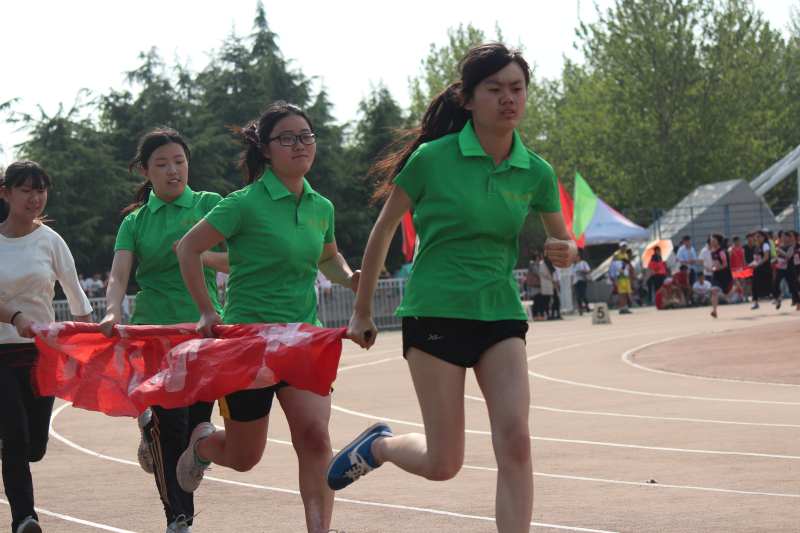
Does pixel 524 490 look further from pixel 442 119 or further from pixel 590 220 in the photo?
pixel 590 220

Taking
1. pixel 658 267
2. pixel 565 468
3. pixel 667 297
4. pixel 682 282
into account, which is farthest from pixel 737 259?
pixel 565 468

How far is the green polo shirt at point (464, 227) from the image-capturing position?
3.77m

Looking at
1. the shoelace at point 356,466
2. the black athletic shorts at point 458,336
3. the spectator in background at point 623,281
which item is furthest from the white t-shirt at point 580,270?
the black athletic shorts at point 458,336

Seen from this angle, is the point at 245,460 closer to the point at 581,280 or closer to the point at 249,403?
the point at 249,403

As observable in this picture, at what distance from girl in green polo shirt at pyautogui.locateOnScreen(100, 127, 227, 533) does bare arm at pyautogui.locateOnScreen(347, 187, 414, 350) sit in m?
1.43

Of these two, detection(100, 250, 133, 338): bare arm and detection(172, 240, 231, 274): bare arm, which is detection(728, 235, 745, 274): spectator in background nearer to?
detection(172, 240, 231, 274): bare arm

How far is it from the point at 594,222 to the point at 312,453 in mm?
26447

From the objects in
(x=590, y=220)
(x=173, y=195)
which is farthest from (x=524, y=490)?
(x=590, y=220)

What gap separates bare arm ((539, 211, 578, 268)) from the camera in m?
3.90

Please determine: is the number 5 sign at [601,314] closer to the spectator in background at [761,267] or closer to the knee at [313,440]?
the spectator in background at [761,267]

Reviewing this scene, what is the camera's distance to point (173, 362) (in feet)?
16.0

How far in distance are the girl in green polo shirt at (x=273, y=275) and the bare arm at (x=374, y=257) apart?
650 mm

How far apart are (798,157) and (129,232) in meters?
39.9

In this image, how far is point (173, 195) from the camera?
539cm
